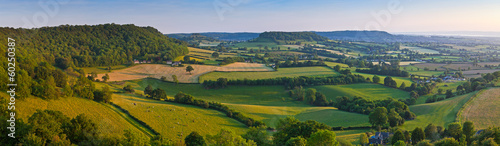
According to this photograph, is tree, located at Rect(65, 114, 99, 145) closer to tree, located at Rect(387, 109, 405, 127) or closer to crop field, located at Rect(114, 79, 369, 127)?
crop field, located at Rect(114, 79, 369, 127)

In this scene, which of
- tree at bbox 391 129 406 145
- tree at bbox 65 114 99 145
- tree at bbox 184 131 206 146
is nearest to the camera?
tree at bbox 65 114 99 145

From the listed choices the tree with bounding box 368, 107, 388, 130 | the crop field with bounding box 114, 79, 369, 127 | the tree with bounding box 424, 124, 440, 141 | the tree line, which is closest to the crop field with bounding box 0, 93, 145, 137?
the tree line

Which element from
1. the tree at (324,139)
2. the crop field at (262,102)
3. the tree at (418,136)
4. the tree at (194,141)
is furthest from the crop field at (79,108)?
the tree at (418,136)

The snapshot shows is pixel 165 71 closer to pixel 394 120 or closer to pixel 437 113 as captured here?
pixel 394 120

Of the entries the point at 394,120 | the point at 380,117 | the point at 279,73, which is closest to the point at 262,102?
the point at 279,73

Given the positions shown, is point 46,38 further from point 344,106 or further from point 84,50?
point 344,106

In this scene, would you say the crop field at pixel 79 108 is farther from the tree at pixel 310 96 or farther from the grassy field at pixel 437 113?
the grassy field at pixel 437 113

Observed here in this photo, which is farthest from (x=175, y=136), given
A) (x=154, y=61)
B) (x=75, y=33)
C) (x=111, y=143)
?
(x=75, y=33)
